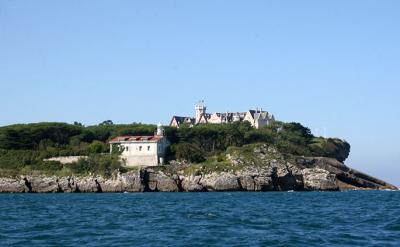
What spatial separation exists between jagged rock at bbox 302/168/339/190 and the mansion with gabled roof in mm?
40163

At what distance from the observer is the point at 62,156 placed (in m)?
105

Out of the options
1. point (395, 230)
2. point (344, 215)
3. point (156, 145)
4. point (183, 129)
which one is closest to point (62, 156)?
point (156, 145)

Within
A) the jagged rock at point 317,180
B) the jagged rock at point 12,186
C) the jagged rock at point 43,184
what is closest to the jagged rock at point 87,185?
the jagged rock at point 43,184

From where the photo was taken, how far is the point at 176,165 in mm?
100625

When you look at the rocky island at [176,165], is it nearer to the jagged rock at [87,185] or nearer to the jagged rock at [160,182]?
the jagged rock at [87,185]

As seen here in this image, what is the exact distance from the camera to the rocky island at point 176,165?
96438 millimetres

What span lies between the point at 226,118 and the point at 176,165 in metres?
51.3

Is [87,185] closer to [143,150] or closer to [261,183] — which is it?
[143,150]

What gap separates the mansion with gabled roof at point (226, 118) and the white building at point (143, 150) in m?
37.5

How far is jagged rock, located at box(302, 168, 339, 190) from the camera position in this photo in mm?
103250

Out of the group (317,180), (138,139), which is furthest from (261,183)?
(138,139)

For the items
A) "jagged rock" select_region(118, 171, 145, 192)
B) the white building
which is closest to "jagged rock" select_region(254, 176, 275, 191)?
the white building

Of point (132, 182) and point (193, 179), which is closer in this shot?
point (132, 182)

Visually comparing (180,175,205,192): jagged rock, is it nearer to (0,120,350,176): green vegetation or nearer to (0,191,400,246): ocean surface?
(0,120,350,176): green vegetation
